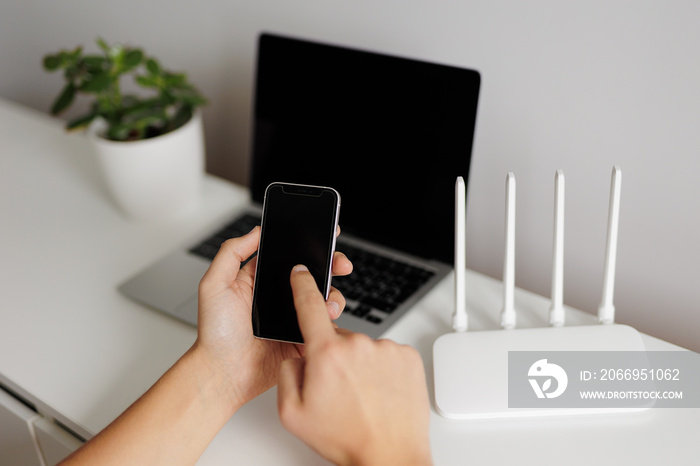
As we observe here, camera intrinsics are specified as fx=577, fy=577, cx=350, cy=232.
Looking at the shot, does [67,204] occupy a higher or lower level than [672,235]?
lower

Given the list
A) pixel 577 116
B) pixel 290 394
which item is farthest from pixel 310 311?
pixel 577 116

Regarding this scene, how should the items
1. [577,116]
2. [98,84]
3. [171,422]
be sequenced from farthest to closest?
1. [98,84]
2. [577,116]
3. [171,422]

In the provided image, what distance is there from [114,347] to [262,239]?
0.85 ft

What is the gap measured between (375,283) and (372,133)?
0.21m

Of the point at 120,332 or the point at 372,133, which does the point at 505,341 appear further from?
the point at 120,332

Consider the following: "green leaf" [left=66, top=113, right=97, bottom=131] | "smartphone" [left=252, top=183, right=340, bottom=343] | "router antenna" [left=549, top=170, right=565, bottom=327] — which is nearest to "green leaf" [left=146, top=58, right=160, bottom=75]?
"green leaf" [left=66, top=113, right=97, bottom=131]

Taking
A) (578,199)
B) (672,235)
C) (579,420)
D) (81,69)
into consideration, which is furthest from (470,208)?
(81,69)

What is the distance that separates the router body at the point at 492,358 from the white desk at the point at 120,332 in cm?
1

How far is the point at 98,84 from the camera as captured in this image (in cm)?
85

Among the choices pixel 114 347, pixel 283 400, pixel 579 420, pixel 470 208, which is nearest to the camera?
pixel 283 400

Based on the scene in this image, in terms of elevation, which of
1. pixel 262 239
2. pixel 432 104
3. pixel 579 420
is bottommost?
pixel 579 420

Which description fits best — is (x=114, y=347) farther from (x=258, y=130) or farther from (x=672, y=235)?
(x=672, y=235)

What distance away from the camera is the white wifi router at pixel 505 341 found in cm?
62

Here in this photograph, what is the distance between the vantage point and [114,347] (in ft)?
2.38
